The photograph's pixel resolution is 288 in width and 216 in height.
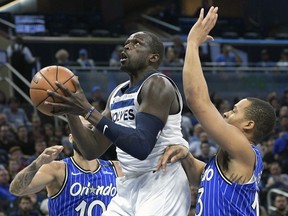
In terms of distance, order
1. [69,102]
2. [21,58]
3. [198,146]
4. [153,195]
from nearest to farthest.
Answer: [69,102] → [153,195] → [198,146] → [21,58]

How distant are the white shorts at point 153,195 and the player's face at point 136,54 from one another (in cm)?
70

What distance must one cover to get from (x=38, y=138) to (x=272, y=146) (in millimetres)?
4211

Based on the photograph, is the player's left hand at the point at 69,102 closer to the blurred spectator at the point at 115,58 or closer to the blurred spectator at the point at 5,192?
the blurred spectator at the point at 5,192

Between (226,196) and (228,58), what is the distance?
43.4 ft

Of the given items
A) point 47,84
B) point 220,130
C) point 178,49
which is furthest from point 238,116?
point 178,49

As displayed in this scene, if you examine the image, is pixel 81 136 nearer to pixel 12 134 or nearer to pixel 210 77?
pixel 12 134

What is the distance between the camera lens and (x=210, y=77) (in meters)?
16.7

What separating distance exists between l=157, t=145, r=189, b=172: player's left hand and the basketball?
0.75 m

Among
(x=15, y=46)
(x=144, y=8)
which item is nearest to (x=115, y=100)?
(x=15, y=46)

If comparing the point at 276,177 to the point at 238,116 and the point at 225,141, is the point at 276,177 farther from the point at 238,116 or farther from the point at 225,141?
the point at 225,141

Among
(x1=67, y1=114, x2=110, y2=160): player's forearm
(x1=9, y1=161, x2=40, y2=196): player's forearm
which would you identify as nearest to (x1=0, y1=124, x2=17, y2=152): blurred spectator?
(x1=9, y1=161, x2=40, y2=196): player's forearm

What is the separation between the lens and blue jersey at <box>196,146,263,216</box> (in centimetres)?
497

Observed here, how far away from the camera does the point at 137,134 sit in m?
4.85

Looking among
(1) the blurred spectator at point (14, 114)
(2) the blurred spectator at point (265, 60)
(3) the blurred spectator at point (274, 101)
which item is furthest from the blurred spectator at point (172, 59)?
(1) the blurred spectator at point (14, 114)
